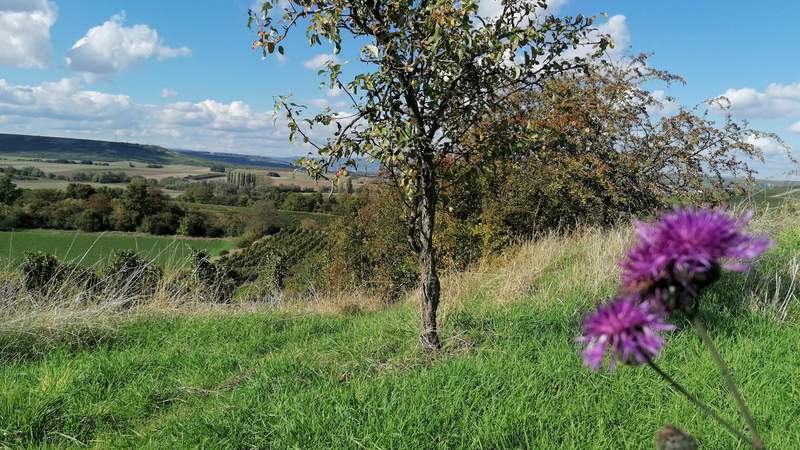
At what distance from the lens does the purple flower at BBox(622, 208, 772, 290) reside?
1132 mm

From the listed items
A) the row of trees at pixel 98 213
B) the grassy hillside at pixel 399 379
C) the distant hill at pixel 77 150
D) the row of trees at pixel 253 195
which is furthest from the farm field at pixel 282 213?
the distant hill at pixel 77 150

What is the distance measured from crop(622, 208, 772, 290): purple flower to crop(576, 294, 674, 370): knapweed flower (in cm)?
6

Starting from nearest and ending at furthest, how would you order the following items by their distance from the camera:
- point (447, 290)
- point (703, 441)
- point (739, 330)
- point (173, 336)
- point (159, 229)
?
point (703, 441), point (739, 330), point (173, 336), point (447, 290), point (159, 229)

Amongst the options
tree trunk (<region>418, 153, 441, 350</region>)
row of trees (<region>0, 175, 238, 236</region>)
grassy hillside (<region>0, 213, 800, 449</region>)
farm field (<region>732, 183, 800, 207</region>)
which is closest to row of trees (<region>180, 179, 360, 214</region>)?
row of trees (<region>0, 175, 238, 236</region>)

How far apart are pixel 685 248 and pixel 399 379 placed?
3246 mm

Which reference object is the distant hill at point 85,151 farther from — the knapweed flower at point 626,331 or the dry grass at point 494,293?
the knapweed flower at point 626,331

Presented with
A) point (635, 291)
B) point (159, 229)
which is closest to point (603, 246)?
point (635, 291)

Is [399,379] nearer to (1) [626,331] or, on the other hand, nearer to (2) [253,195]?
(1) [626,331]

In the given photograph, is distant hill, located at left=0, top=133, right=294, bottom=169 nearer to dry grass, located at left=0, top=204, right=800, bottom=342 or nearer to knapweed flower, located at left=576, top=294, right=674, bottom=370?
dry grass, located at left=0, top=204, right=800, bottom=342

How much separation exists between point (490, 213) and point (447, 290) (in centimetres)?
686

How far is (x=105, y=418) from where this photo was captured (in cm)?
405

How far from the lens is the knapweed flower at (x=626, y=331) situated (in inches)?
43.1

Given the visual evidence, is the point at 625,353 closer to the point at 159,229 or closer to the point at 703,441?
the point at 703,441

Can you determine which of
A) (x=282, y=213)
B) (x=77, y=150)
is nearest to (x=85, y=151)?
(x=77, y=150)
